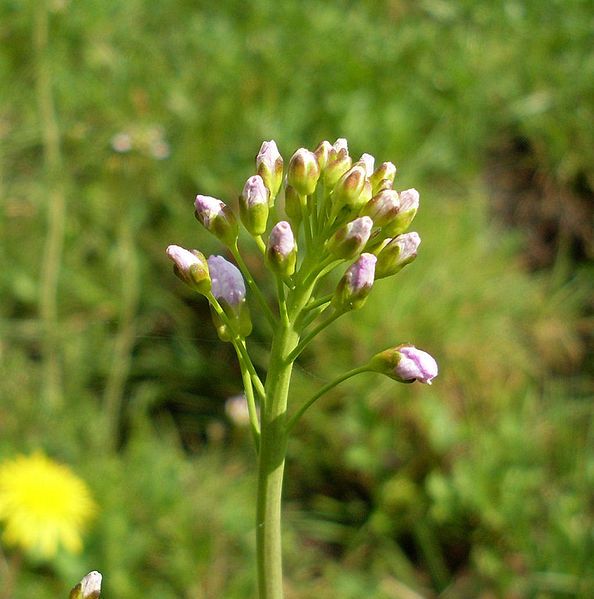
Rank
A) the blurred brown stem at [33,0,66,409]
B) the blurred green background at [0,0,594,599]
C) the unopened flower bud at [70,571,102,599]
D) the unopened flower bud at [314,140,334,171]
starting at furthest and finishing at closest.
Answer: the blurred brown stem at [33,0,66,409] → the blurred green background at [0,0,594,599] → the unopened flower bud at [314,140,334,171] → the unopened flower bud at [70,571,102,599]

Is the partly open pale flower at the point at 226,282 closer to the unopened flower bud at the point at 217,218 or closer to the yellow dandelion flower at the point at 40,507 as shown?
the unopened flower bud at the point at 217,218

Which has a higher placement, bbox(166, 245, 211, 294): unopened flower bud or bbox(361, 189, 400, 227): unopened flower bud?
bbox(361, 189, 400, 227): unopened flower bud

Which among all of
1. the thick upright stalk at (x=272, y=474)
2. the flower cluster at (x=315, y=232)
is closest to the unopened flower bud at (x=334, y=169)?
the flower cluster at (x=315, y=232)

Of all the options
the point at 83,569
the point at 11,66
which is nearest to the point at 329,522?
the point at 83,569

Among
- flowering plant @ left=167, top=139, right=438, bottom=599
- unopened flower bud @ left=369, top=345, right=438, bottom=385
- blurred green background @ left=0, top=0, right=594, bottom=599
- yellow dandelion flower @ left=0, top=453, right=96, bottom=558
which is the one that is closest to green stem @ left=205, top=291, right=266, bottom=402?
flowering plant @ left=167, top=139, right=438, bottom=599

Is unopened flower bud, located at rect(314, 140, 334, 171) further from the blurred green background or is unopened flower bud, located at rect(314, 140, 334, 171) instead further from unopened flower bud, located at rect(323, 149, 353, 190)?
the blurred green background

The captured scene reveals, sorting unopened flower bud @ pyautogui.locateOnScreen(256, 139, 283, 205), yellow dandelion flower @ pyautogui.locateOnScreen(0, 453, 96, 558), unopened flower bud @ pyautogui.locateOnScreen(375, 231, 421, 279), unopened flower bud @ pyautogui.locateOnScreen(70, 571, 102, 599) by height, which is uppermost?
yellow dandelion flower @ pyautogui.locateOnScreen(0, 453, 96, 558)

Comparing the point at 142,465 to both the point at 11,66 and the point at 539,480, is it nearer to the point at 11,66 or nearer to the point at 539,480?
the point at 539,480
